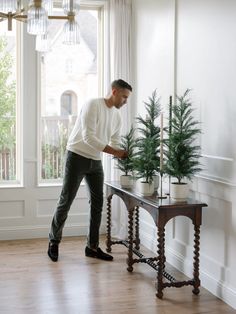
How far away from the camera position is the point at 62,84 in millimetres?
5719

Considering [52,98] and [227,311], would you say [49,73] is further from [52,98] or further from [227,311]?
[227,311]

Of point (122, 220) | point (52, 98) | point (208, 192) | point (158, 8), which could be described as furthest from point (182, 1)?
point (122, 220)

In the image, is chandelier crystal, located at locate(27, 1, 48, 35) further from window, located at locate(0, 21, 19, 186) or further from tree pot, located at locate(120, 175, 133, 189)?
window, located at locate(0, 21, 19, 186)

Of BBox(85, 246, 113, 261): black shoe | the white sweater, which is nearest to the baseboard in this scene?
BBox(85, 246, 113, 261): black shoe

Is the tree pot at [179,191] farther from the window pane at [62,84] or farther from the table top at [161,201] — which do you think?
the window pane at [62,84]

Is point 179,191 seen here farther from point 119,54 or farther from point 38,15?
point 119,54

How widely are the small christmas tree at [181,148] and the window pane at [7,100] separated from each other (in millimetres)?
2266

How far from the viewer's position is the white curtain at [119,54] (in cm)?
542

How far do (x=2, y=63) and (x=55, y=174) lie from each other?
1.33 meters

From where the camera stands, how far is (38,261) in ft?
15.0

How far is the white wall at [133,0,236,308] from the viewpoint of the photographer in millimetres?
3555

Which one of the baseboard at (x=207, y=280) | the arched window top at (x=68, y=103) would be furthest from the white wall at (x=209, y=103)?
the arched window top at (x=68, y=103)

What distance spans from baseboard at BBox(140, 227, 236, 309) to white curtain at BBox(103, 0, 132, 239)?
698mm

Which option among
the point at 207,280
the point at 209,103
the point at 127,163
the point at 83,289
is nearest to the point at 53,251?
the point at 83,289
